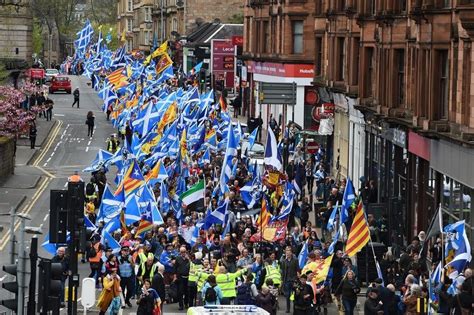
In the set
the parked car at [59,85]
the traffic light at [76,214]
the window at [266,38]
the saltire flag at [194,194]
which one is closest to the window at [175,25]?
the parked car at [59,85]

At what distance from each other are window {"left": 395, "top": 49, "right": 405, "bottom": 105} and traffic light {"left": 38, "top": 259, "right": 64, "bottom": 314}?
80.1ft

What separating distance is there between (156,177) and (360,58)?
1033 cm

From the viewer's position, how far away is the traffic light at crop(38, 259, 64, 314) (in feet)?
77.0

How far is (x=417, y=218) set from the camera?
1684 inches

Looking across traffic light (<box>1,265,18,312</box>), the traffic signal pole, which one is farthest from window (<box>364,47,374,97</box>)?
traffic light (<box>1,265,18,312</box>)

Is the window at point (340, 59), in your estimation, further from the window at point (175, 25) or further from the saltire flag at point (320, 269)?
the window at point (175, 25)

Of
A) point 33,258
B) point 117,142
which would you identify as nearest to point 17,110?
point 117,142

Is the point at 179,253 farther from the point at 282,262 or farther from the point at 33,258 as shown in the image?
the point at 33,258

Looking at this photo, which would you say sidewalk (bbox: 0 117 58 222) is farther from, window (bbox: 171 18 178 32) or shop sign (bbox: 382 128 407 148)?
window (bbox: 171 18 178 32)

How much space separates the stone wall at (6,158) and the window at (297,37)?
17.7 meters

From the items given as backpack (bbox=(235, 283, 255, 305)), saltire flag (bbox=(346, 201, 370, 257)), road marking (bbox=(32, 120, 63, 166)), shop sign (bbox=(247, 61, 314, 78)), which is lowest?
road marking (bbox=(32, 120, 63, 166))

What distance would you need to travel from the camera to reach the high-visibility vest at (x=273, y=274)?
35062 millimetres

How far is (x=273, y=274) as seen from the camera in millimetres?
35250

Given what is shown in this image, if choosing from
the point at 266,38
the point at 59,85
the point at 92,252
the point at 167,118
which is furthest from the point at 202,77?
the point at 92,252
